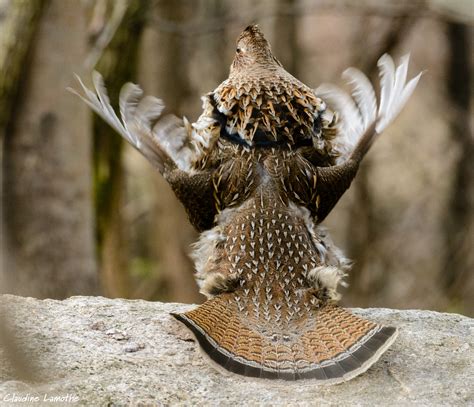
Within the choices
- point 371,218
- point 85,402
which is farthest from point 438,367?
point 371,218

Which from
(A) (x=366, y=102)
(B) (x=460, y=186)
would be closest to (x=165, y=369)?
(A) (x=366, y=102)

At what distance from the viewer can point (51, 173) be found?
746 centimetres

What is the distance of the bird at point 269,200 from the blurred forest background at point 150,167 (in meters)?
1.16

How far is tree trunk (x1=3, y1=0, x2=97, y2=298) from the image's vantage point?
23.7 ft

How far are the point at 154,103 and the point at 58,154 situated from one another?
2.42 metres

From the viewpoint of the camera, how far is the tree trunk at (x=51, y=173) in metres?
7.22

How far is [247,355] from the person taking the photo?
3705 mm

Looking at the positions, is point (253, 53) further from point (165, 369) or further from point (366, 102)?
point (165, 369)

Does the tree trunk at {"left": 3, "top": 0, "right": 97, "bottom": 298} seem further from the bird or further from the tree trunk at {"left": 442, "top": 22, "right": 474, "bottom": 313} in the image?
the tree trunk at {"left": 442, "top": 22, "right": 474, "bottom": 313}

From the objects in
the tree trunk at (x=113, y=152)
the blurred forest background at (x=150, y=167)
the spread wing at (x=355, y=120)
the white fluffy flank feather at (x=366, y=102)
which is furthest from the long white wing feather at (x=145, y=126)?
the tree trunk at (x=113, y=152)

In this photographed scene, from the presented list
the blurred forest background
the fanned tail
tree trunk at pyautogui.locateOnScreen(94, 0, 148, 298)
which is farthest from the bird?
tree trunk at pyautogui.locateOnScreen(94, 0, 148, 298)

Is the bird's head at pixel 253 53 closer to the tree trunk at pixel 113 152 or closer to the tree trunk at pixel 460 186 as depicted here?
the tree trunk at pixel 113 152

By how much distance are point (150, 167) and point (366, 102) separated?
6.51 meters

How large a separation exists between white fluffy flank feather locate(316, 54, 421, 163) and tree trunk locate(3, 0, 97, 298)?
9.51ft
